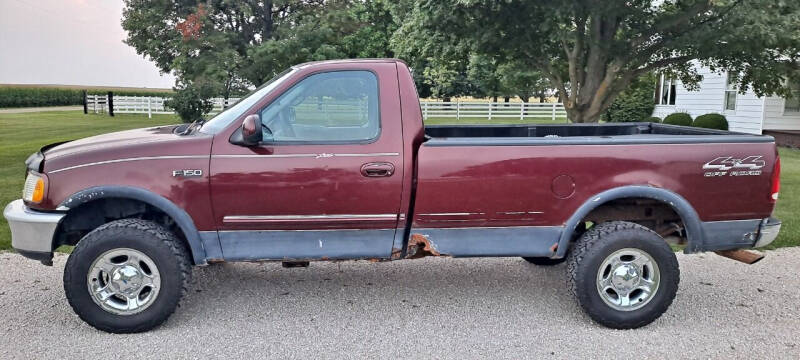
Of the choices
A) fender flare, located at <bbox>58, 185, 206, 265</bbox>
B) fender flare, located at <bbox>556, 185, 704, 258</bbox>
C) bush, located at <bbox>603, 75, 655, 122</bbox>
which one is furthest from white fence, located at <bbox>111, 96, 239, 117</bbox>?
fender flare, located at <bbox>556, 185, 704, 258</bbox>

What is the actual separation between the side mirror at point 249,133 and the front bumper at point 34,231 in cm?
129

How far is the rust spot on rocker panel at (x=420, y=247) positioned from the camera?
432cm

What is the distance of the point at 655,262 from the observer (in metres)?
4.32

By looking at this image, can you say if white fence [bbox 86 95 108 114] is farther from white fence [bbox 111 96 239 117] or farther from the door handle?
the door handle

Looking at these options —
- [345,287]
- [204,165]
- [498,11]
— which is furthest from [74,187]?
[498,11]

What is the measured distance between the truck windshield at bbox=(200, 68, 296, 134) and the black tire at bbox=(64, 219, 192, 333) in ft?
2.64

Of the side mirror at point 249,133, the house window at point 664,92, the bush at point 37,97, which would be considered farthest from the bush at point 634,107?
the bush at point 37,97

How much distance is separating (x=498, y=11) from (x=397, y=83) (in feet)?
21.3

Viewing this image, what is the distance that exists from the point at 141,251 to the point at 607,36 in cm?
981

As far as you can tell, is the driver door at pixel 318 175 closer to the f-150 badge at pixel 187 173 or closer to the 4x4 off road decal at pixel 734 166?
the f-150 badge at pixel 187 173

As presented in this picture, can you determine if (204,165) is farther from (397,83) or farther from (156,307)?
(397,83)

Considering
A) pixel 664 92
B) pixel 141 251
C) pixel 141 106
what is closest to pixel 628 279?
pixel 141 251

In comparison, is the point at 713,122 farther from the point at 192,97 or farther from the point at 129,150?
the point at 129,150

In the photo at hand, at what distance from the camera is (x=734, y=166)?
4270 millimetres
